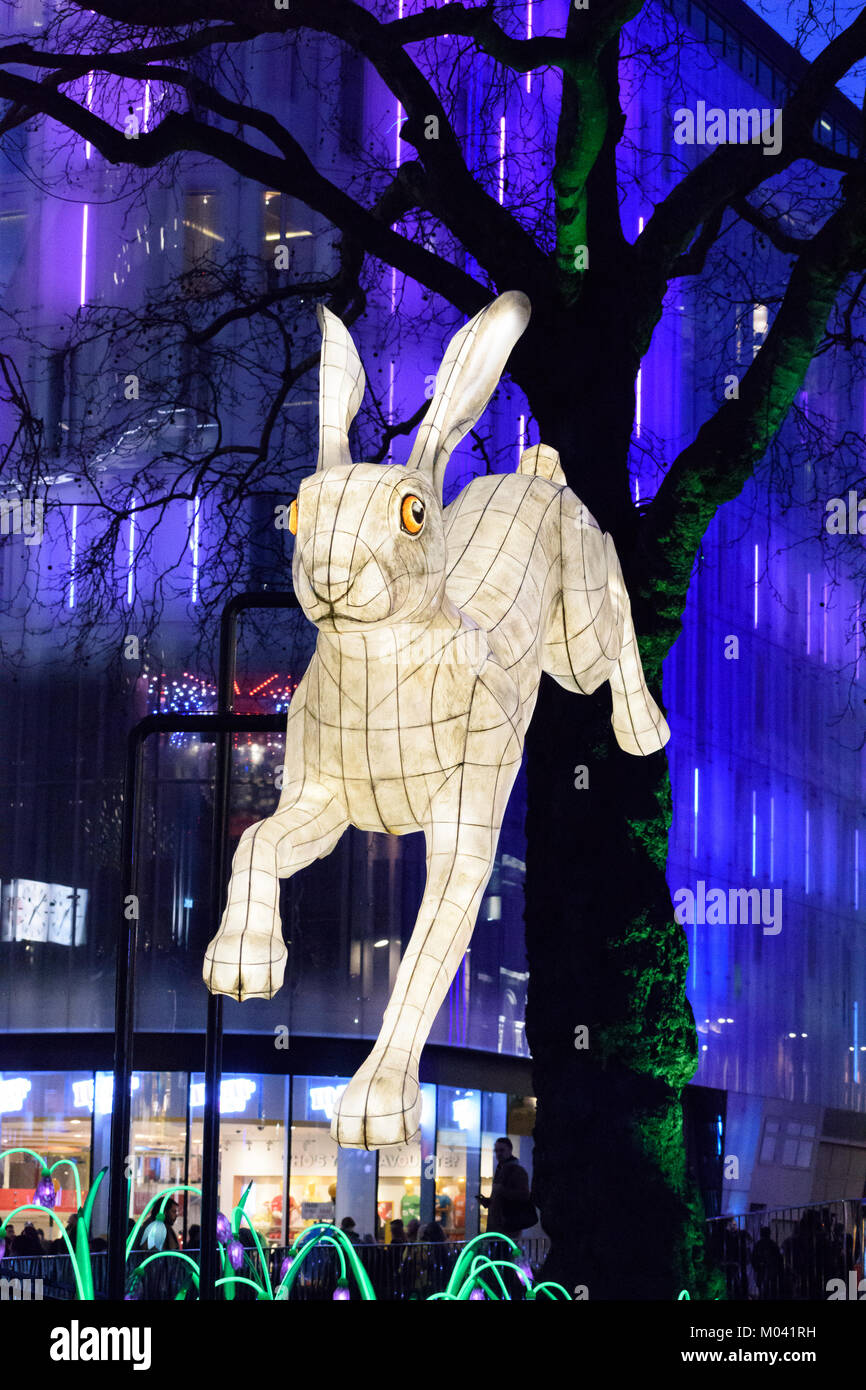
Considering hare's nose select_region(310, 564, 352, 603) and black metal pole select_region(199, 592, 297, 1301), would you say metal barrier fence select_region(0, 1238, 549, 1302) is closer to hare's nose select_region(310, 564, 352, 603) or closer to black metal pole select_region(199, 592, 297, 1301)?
black metal pole select_region(199, 592, 297, 1301)

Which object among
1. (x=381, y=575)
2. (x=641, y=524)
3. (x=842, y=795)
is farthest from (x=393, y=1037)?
(x=842, y=795)

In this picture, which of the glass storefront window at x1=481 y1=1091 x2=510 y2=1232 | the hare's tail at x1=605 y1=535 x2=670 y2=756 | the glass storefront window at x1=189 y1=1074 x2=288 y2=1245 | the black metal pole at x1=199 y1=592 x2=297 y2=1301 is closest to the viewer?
the hare's tail at x1=605 y1=535 x2=670 y2=756

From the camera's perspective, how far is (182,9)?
295 inches

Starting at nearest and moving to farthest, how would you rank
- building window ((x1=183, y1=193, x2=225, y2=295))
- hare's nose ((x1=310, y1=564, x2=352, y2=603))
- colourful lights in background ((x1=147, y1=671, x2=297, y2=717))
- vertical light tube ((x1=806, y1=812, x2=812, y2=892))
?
hare's nose ((x1=310, y1=564, x2=352, y2=603)) < colourful lights in background ((x1=147, y1=671, x2=297, y2=717)) < building window ((x1=183, y1=193, x2=225, y2=295)) < vertical light tube ((x1=806, y1=812, x2=812, y2=892))

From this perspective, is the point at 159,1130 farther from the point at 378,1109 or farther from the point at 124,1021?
the point at 378,1109

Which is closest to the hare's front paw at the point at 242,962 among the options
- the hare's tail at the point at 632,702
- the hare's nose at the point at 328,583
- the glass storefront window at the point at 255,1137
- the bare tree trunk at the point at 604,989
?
the hare's nose at the point at 328,583

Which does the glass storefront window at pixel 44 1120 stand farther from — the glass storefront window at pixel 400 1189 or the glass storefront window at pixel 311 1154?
the glass storefront window at pixel 400 1189

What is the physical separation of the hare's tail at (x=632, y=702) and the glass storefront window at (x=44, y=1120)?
14.8 metres

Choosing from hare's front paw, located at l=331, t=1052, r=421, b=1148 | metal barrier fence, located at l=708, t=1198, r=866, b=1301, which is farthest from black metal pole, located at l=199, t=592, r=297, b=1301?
metal barrier fence, located at l=708, t=1198, r=866, b=1301

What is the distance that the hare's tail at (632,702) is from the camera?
3879 millimetres

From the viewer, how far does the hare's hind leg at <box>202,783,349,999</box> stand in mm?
2863

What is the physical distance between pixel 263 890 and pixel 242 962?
0.46 ft

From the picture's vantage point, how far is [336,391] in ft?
9.41

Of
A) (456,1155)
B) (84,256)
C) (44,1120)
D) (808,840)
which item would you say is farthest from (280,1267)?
(808,840)
